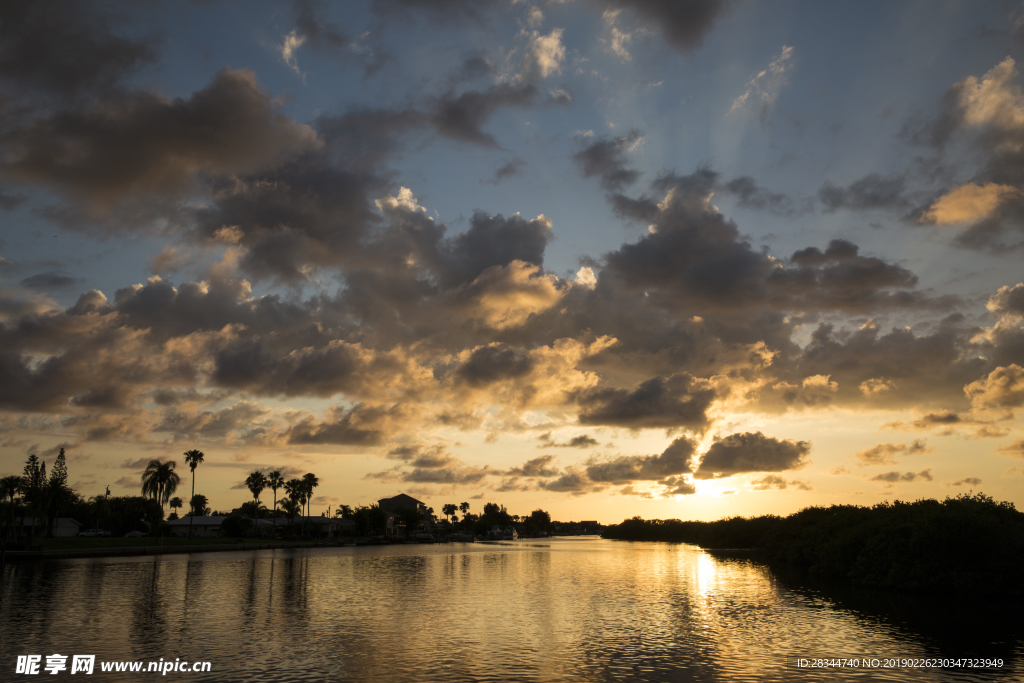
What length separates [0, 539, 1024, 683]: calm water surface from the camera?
26.5 metres

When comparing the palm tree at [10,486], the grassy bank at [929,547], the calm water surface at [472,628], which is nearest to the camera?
the calm water surface at [472,628]

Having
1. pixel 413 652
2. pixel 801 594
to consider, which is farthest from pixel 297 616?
pixel 801 594

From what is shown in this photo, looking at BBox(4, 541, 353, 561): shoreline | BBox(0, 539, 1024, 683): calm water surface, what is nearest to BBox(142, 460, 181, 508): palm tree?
BBox(4, 541, 353, 561): shoreline

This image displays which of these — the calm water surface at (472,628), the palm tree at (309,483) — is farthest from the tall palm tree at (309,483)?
the calm water surface at (472,628)

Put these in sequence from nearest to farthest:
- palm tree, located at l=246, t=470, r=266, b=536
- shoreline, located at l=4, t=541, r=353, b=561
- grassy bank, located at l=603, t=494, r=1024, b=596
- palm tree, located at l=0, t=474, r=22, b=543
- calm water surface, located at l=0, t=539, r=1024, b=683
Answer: calm water surface, located at l=0, t=539, r=1024, b=683 → grassy bank, located at l=603, t=494, r=1024, b=596 → shoreline, located at l=4, t=541, r=353, b=561 → palm tree, located at l=0, t=474, r=22, b=543 → palm tree, located at l=246, t=470, r=266, b=536

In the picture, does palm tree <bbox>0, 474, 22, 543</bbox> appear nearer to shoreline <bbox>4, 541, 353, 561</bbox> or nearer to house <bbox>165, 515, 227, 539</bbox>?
shoreline <bbox>4, 541, 353, 561</bbox>

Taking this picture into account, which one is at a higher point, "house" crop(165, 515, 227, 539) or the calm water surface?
the calm water surface

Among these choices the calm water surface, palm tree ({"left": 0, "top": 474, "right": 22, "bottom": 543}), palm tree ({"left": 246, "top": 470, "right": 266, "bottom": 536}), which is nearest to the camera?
the calm water surface

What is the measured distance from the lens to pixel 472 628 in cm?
3628

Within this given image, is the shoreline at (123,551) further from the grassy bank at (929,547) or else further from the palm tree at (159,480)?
the grassy bank at (929,547)

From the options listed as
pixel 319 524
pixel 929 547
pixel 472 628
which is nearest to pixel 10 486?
pixel 319 524

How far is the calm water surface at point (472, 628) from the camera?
26.5 metres

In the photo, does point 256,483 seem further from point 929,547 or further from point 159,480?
point 929,547

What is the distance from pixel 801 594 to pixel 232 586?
4793cm
